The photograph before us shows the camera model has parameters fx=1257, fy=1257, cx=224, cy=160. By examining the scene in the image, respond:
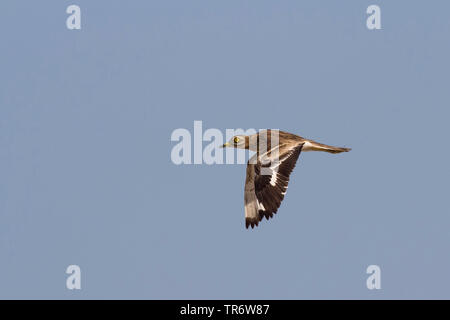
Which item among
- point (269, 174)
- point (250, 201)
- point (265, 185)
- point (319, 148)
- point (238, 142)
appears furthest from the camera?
point (238, 142)

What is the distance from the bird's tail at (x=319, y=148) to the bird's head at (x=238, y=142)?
1.43 meters

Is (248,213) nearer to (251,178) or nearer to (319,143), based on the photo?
(251,178)

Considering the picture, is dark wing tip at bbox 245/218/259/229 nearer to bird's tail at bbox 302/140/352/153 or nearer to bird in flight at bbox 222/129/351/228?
bird in flight at bbox 222/129/351/228

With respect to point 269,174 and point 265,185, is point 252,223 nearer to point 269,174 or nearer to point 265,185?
point 265,185

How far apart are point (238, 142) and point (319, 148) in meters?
1.83

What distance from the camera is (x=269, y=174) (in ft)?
84.1

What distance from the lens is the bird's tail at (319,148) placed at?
27814 mm

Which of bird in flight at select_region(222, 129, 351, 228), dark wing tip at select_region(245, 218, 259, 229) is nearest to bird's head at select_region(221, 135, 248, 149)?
bird in flight at select_region(222, 129, 351, 228)

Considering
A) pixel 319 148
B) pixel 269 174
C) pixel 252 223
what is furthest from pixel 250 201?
pixel 319 148

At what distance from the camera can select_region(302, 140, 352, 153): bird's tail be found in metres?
27.8

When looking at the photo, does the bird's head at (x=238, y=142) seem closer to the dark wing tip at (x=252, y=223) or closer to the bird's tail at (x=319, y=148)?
the bird's tail at (x=319, y=148)

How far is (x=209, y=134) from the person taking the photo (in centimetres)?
2897
